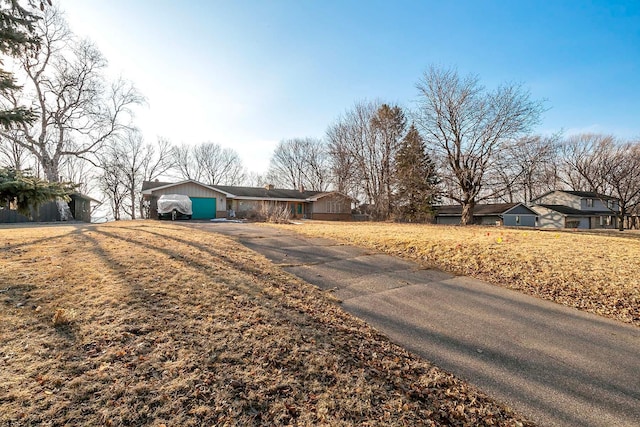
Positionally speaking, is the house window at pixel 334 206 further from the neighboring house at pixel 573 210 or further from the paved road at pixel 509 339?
the neighboring house at pixel 573 210

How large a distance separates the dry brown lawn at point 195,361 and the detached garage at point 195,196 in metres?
21.1

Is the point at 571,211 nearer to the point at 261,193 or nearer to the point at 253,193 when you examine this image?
the point at 261,193

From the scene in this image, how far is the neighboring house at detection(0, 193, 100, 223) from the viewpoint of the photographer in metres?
18.0

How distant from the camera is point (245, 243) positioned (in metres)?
9.54

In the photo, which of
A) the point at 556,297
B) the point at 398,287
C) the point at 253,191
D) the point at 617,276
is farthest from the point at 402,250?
the point at 253,191

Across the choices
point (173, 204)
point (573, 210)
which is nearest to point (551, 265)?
point (173, 204)

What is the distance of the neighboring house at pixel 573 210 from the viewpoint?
3609 centimetres

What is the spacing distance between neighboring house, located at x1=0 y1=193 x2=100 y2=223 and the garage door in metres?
7.90

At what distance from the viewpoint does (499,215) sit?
116 ft

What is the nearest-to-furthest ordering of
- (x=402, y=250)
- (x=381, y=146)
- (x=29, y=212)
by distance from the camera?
(x=29, y=212), (x=402, y=250), (x=381, y=146)

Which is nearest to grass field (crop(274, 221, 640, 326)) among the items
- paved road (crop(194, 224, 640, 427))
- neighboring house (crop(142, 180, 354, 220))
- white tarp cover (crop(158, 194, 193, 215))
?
paved road (crop(194, 224, 640, 427))

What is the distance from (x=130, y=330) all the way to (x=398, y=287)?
4.66 meters

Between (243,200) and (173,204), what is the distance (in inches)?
333

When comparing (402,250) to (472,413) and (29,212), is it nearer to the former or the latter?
(472,413)
